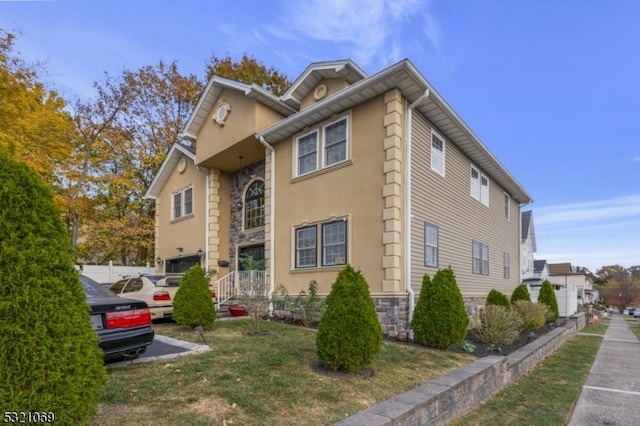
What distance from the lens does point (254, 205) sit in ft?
44.5

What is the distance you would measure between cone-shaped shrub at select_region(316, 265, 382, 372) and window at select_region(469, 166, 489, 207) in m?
8.90

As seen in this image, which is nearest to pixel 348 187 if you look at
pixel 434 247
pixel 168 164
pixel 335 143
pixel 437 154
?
pixel 335 143

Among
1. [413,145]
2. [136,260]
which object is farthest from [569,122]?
[136,260]

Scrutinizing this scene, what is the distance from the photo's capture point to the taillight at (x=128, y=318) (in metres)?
A: 4.47

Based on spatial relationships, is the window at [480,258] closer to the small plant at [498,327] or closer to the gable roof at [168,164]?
the small plant at [498,327]

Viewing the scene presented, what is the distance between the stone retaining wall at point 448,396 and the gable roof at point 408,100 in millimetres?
5854

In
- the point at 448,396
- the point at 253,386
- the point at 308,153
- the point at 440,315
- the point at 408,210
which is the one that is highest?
the point at 308,153

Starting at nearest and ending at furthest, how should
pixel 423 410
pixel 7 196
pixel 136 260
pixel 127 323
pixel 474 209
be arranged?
pixel 7 196 → pixel 423 410 → pixel 127 323 → pixel 474 209 → pixel 136 260

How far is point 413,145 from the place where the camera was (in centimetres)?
930

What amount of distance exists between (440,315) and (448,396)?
3.03 meters

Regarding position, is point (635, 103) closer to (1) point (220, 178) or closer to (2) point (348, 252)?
(2) point (348, 252)

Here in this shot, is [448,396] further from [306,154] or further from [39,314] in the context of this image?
[306,154]

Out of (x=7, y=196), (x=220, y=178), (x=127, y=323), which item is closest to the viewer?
(x=7, y=196)

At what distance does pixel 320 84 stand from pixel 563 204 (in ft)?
96.8
